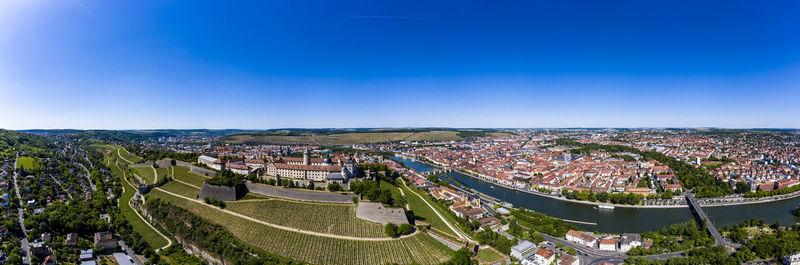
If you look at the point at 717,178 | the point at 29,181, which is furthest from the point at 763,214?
the point at 29,181

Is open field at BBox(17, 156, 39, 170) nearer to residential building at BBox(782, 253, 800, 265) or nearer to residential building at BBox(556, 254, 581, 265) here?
residential building at BBox(556, 254, 581, 265)

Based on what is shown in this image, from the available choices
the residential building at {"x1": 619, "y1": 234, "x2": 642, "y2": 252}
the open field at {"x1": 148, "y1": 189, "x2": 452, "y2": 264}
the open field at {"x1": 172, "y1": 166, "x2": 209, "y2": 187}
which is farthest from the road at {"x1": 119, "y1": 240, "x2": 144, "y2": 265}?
the residential building at {"x1": 619, "y1": 234, "x2": 642, "y2": 252}

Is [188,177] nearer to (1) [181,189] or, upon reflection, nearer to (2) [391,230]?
(1) [181,189]

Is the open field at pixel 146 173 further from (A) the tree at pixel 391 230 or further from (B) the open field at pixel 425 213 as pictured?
(A) the tree at pixel 391 230

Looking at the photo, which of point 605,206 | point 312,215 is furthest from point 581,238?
point 312,215

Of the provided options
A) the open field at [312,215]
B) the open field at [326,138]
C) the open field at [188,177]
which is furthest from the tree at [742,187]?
the open field at [326,138]

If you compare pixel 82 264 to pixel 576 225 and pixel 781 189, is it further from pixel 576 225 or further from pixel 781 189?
pixel 781 189
